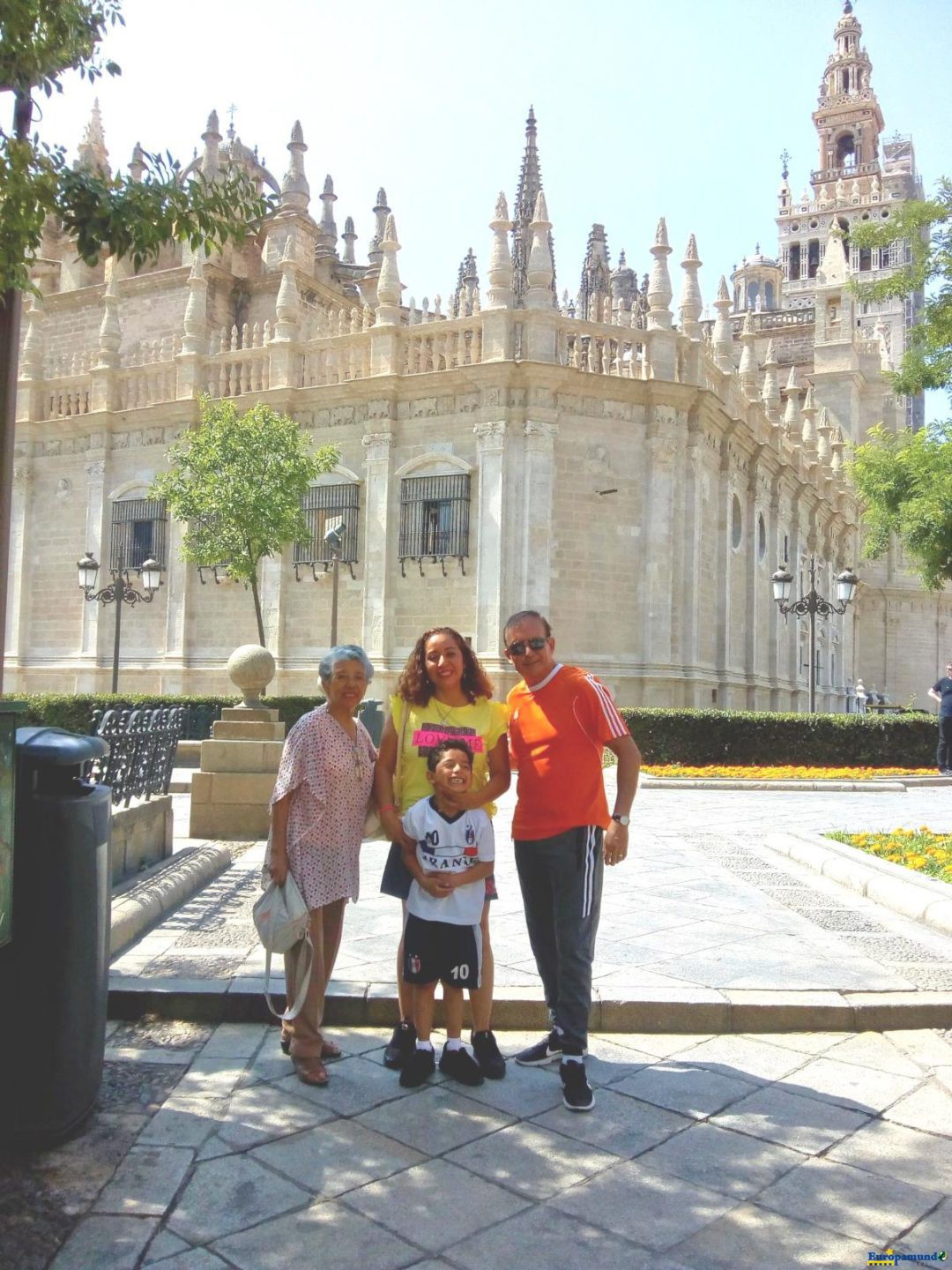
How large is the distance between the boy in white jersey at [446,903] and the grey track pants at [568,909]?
21 centimetres

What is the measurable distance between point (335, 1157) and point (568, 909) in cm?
120

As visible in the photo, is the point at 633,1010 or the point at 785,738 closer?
the point at 633,1010

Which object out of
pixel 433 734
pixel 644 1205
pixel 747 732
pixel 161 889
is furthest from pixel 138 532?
pixel 644 1205

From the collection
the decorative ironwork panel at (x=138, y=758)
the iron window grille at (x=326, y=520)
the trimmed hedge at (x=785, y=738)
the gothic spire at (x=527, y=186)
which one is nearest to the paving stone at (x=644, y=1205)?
the decorative ironwork panel at (x=138, y=758)

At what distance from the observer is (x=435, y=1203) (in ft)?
9.98

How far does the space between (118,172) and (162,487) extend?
1578 cm

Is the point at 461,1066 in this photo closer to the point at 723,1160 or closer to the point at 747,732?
the point at 723,1160

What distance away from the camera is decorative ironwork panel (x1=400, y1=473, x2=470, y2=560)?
20.6 meters

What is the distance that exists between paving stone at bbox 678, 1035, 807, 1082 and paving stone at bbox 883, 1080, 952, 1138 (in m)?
0.47

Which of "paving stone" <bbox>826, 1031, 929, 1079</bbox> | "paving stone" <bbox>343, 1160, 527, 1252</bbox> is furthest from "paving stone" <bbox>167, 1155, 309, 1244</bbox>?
"paving stone" <bbox>826, 1031, 929, 1079</bbox>

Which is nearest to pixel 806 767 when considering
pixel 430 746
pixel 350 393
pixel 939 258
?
pixel 939 258

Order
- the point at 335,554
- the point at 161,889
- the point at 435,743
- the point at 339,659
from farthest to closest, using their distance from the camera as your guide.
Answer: the point at 335,554, the point at 161,889, the point at 339,659, the point at 435,743
